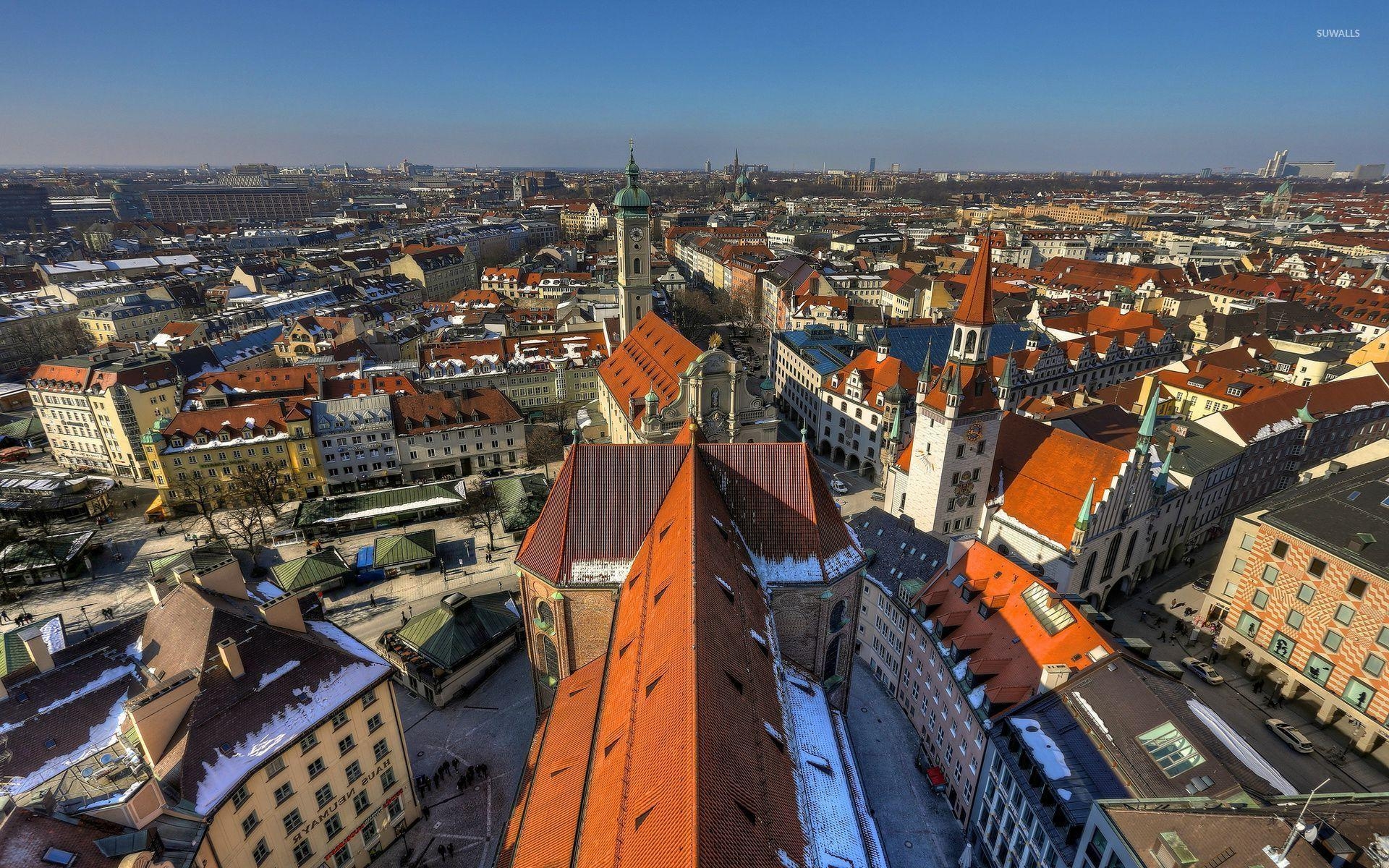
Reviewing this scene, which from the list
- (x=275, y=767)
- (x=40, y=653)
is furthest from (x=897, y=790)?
(x=40, y=653)

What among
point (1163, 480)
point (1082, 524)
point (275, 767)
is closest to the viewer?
point (275, 767)

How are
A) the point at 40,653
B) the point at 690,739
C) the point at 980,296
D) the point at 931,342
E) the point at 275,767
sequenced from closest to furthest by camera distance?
1. the point at 690,739
2. the point at 275,767
3. the point at 40,653
4. the point at 980,296
5. the point at 931,342

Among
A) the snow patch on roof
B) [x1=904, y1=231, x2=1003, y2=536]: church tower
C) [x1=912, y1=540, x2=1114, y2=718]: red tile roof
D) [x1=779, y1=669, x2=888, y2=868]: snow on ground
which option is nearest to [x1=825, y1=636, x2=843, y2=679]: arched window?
[x1=912, y1=540, x2=1114, y2=718]: red tile roof

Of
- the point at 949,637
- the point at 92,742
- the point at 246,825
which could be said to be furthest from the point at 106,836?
the point at 949,637

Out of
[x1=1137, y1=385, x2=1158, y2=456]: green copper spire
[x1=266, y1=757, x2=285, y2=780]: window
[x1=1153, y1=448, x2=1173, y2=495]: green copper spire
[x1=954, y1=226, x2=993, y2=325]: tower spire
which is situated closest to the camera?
[x1=266, y1=757, x2=285, y2=780]: window

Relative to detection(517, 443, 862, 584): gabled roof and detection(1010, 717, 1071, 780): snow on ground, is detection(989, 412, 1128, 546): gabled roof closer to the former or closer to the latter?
detection(1010, 717, 1071, 780): snow on ground

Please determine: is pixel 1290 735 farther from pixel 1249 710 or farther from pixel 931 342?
pixel 931 342

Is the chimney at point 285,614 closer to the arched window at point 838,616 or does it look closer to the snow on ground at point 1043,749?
the arched window at point 838,616

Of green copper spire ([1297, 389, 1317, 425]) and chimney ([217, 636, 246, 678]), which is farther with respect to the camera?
green copper spire ([1297, 389, 1317, 425])
